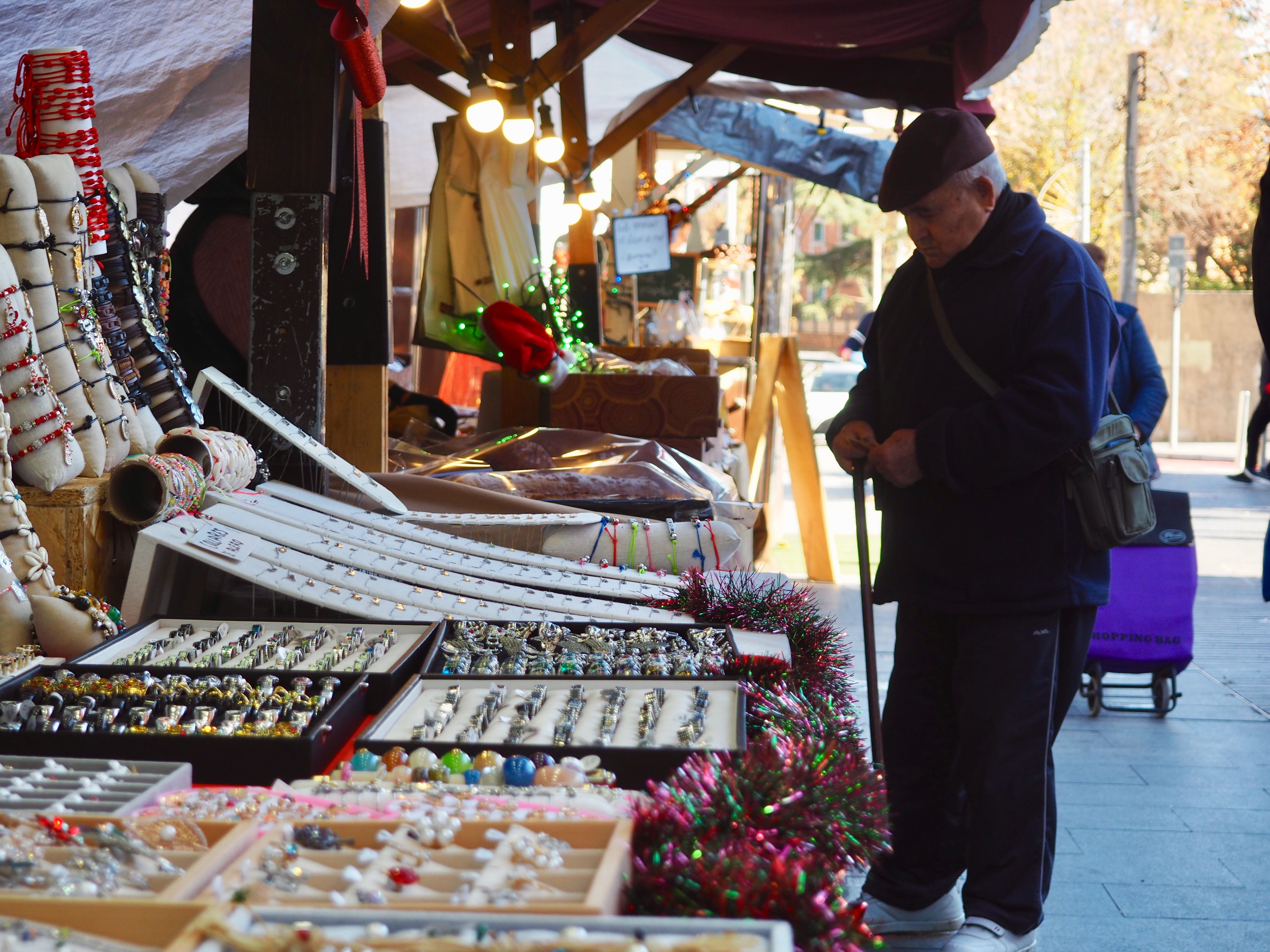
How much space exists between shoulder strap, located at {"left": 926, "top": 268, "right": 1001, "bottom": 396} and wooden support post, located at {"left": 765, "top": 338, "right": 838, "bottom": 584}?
4.26 metres

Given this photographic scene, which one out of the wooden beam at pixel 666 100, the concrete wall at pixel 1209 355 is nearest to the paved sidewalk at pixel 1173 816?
the wooden beam at pixel 666 100

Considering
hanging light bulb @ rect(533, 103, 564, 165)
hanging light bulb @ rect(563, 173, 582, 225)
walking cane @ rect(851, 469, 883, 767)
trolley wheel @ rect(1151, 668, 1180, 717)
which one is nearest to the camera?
walking cane @ rect(851, 469, 883, 767)

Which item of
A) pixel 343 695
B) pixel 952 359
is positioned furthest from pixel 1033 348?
pixel 343 695

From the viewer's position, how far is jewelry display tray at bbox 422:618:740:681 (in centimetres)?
154

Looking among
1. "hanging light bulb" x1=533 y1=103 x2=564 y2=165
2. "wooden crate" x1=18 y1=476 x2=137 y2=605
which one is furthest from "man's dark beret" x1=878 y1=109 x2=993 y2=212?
"hanging light bulb" x1=533 y1=103 x2=564 y2=165

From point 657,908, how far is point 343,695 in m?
0.65

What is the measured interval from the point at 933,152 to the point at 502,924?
1.91 meters

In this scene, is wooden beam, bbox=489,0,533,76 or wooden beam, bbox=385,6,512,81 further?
wooden beam, bbox=489,0,533,76

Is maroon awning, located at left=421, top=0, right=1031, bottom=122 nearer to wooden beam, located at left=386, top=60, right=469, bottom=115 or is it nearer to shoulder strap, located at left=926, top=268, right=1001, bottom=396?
wooden beam, located at left=386, top=60, right=469, bottom=115

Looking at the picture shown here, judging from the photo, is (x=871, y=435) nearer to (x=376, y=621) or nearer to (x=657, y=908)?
(x=376, y=621)

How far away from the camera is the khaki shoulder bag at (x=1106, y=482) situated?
2.28 m

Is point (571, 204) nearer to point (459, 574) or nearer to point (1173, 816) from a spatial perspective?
point (1173, 816)

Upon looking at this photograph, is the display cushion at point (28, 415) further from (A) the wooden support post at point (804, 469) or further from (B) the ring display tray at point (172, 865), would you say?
(A) the wooden support post at point (804, 469)

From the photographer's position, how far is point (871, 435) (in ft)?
8.46
